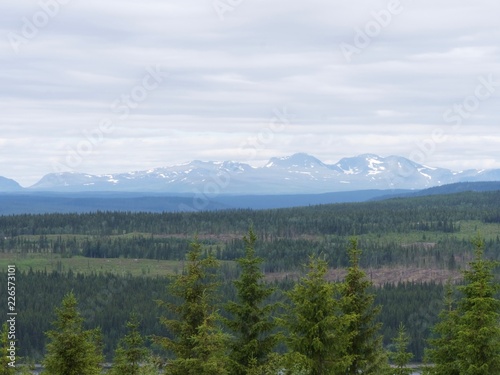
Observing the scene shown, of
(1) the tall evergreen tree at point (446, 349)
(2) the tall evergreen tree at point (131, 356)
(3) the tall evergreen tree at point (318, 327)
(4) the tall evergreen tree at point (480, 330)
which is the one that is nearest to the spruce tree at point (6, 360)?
(2) the tall evergreen tree at point (131, 356)

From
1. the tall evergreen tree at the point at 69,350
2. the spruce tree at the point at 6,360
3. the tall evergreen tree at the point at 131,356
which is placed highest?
the tall evergreen tree at the point at 69,350

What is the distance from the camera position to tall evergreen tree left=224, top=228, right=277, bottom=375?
39344 mm

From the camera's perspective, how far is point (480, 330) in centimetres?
3734

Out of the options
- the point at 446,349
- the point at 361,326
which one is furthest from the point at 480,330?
the point at 361,326

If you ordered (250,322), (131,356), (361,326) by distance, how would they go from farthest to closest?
(131,356) < (361,326) < (250,322)

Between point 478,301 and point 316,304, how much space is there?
26.9ft

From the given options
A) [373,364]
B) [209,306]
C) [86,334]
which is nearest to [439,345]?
[373,364]

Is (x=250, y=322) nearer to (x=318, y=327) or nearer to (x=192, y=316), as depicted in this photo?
(x=192, y=316)

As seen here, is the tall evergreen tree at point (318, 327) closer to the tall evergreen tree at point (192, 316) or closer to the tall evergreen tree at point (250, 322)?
the tall evergreen tree at point (250, 322)

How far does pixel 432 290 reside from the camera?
19712 centimetres

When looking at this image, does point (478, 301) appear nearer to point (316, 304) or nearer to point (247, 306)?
point (316, 304)

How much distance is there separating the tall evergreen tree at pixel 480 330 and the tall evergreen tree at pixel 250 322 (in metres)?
9.25

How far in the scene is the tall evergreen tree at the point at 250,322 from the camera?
3934 cm

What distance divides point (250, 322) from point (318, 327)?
5.09 m
